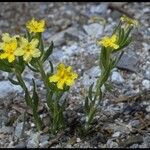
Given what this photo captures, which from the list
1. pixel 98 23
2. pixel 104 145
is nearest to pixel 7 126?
pixel 104 145

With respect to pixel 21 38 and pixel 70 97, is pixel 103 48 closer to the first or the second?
pixel 21 38

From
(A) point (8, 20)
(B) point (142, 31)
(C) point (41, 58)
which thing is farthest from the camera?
(A) point (8, 20)

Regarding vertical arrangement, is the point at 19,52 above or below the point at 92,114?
above

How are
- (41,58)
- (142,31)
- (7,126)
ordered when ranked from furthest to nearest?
(142,31)
(7,126)
(41,58)

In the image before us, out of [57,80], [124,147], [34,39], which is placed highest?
[34,39]

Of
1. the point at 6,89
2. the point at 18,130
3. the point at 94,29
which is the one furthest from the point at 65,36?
the point at 18,130

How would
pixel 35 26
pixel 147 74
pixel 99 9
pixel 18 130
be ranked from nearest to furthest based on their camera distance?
pixel 35 26, pixel 18 130, pixel 147 74, pixel 99 9

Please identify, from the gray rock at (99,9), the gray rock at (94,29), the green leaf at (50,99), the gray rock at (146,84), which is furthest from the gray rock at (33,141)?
the gray rock at (99,9)

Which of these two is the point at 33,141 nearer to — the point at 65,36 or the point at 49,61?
the point at 49,61

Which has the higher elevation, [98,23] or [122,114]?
[98,23]
